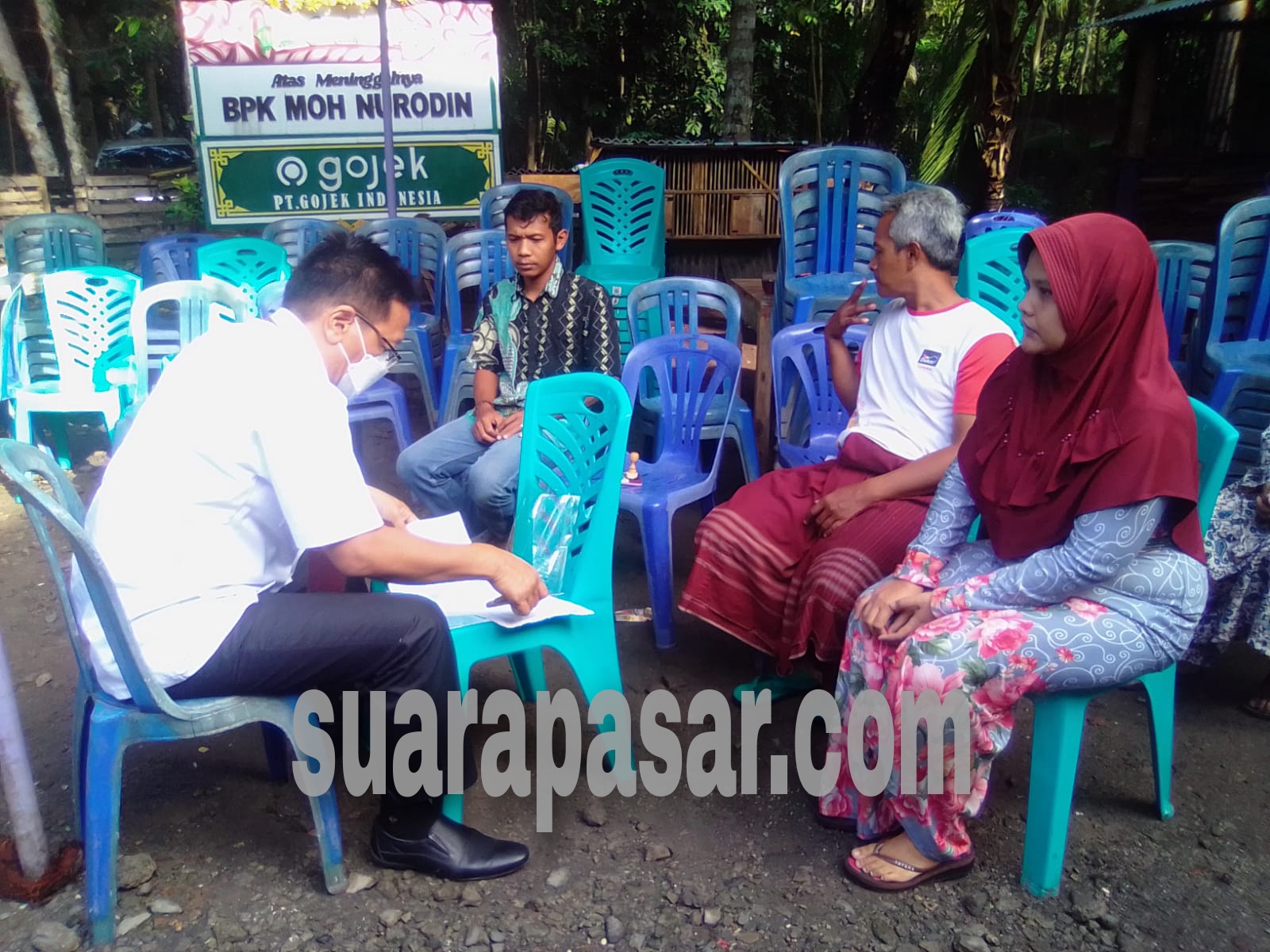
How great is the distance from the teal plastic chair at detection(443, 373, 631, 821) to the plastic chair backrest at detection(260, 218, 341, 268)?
11.3 feet

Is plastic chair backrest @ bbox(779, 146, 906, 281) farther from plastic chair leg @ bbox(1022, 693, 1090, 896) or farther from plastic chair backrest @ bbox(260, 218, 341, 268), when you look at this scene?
plastic chair leg @ bbox(1022, 693, 1090, 896)

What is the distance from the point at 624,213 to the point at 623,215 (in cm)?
1

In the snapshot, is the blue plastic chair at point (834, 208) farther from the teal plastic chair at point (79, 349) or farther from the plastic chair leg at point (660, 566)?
the teal plastic chair at point (79, 349)

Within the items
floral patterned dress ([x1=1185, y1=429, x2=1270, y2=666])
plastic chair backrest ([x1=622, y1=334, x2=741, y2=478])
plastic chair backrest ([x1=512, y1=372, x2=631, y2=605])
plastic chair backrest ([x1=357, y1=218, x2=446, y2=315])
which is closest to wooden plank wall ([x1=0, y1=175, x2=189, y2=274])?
plastic chair backrest ([x1=357, y1=218, x2=446, y2=315])

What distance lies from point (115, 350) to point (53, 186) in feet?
22.8

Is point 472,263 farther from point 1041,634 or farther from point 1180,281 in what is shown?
point 1041,634

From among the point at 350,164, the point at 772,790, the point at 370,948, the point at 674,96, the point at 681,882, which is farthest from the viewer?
the point at 674,96

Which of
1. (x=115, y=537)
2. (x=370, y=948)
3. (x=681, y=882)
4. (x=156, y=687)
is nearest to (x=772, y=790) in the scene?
(x=681, y=882)

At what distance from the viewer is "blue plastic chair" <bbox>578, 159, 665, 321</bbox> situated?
5457mm

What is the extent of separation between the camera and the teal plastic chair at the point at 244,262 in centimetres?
493

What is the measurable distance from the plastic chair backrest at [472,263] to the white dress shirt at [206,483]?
2990mm

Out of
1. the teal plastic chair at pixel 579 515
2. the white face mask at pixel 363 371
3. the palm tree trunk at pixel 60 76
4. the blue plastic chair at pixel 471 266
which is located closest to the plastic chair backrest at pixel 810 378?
the teal plastic chair at pixel 579 515

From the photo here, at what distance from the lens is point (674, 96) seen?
44.5 ft

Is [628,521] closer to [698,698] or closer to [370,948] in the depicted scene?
[698,698]
